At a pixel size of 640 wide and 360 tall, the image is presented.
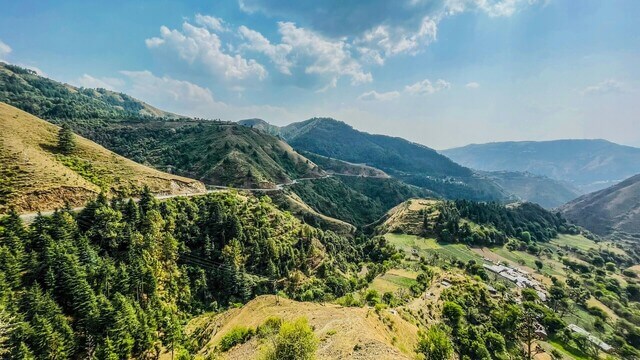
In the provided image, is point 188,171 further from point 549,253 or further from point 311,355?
point 549,253

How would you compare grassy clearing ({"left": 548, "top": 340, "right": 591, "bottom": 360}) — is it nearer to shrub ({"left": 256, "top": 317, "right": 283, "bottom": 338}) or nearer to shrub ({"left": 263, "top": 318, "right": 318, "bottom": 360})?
shrub ({"left": 256, "top": 317, "right": 283, "bottom": 338})

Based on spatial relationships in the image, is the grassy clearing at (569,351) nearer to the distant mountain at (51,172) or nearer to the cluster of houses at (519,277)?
the cluster of houses at (519,277)

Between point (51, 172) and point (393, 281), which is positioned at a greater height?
point (51, 172)

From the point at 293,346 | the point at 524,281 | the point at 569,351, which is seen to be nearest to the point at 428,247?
the point at 524,281

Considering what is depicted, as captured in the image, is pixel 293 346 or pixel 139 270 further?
pixel 139 270

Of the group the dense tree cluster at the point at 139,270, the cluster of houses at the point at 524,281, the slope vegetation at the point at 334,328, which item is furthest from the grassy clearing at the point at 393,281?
the cluster of houses at the point at 524,281

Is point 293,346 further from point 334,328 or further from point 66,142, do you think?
point 66,142

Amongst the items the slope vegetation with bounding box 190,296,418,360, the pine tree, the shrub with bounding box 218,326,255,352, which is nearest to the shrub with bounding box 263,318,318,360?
Answer: the slope vegetation with bounding box 190,296,418,360
